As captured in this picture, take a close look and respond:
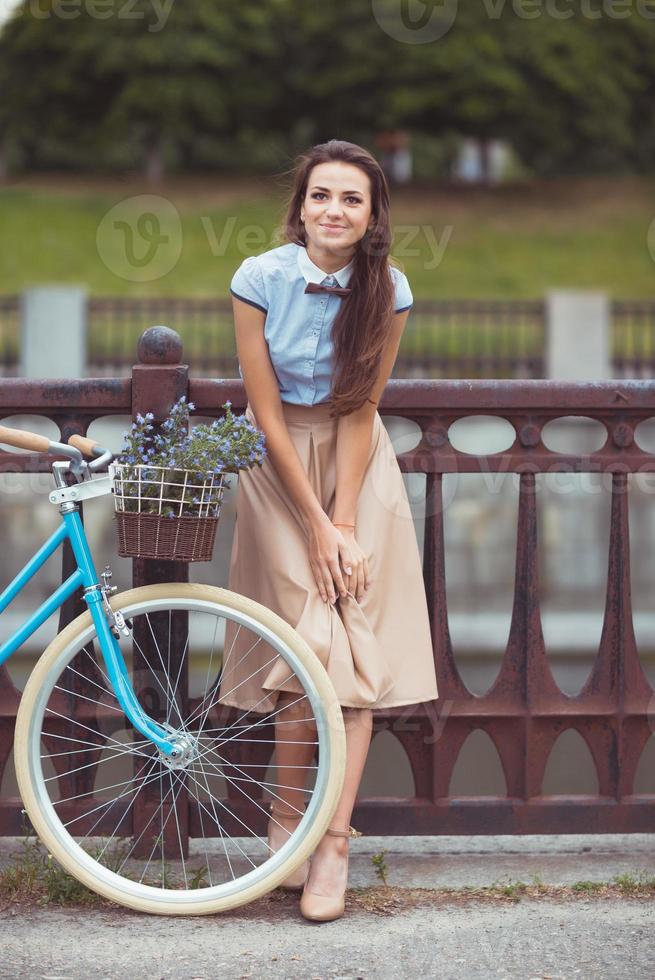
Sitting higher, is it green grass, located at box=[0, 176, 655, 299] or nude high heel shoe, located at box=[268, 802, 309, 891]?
green grass, located at box=[0, 176, 655, 299]

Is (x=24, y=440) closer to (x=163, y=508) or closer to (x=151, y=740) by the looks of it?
(x=163, y=508)

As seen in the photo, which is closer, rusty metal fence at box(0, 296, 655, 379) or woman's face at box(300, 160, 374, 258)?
woman's face at box(300, 160, 374, 258)

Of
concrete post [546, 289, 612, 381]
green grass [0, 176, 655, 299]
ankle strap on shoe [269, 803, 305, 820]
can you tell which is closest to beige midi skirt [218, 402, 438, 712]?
ankle strap on shoe [269, 803, 305, 820]

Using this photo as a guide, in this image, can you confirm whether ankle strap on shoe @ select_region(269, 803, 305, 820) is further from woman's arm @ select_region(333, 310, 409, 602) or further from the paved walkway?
woman's arm @ select_region(333, 310, 409, 602)

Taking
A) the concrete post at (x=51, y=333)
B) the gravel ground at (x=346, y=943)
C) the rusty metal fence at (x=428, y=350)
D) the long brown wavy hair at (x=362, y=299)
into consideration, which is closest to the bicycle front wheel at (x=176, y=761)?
the gravel ground at (x=346, y=943)

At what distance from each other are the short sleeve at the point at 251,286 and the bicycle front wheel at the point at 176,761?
2.30 ft

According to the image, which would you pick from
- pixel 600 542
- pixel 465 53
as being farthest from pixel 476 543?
pixel 465 53

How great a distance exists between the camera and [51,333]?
15.2 meters

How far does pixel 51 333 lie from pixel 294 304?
40.7 feet

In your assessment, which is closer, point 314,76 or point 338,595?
point 338,595

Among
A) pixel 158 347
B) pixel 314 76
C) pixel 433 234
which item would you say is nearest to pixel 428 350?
pixel 158 347

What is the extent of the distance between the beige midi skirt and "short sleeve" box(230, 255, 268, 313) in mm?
300

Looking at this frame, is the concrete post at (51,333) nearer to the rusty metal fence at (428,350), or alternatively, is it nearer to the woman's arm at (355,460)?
the rusty metal fence at (428,350)

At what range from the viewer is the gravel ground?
2.95 meters
